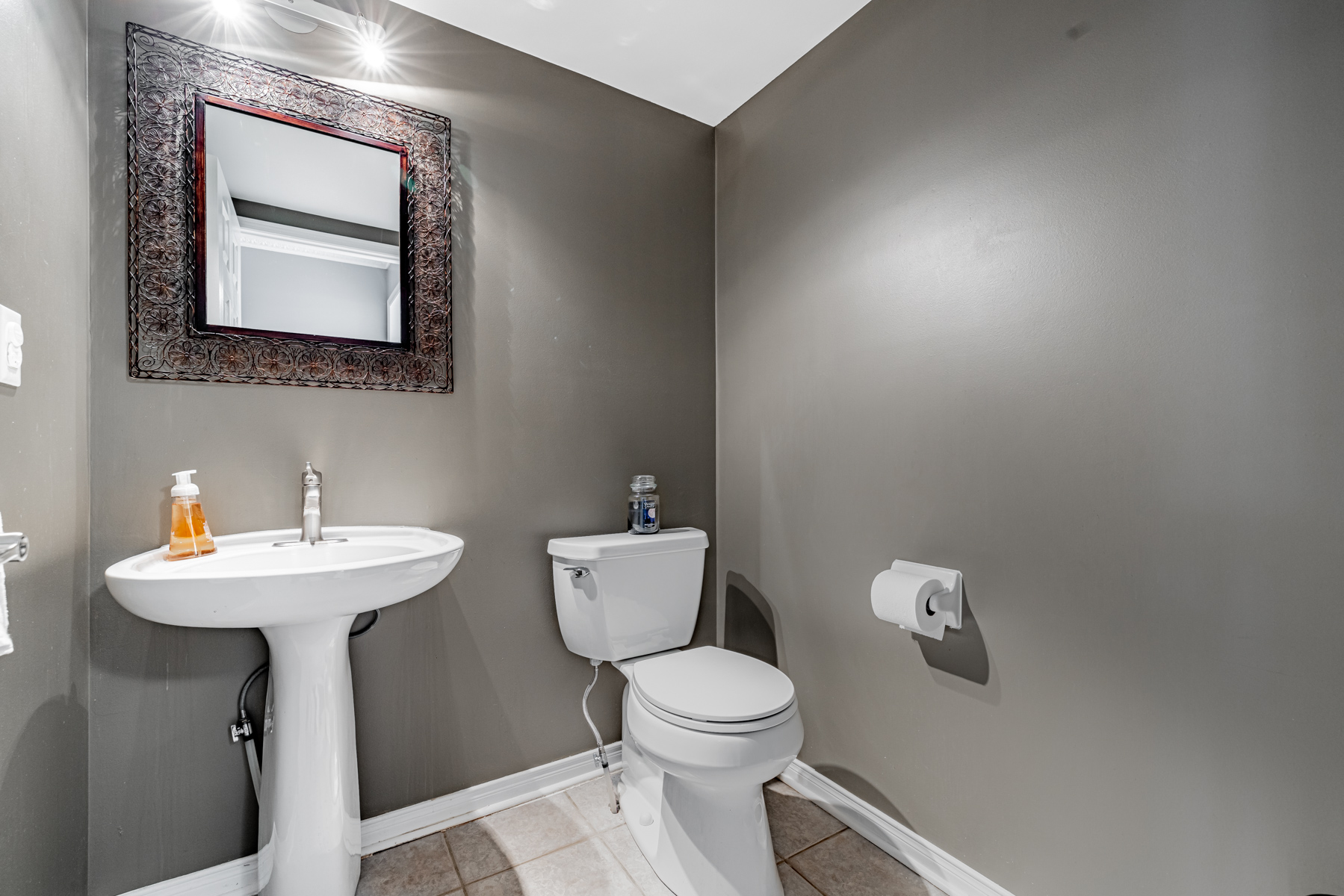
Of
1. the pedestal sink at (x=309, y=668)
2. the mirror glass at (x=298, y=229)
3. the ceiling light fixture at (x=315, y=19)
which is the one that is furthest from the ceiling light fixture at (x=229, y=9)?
the pedestal sink at (x=309, y=668)

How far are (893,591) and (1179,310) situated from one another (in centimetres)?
74

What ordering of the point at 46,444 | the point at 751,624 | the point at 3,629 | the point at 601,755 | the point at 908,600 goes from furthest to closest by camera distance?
the point at 751,624
the point at 601,755
the point at 908,600
the point at 46,444
the point at 3,629

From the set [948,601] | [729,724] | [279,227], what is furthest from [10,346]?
[948,601]

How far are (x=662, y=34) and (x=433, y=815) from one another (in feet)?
7.24

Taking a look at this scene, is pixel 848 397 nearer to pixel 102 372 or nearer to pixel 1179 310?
pixel 1179 310

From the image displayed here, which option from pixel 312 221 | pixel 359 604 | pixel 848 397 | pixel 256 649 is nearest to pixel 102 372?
pixel 312 221

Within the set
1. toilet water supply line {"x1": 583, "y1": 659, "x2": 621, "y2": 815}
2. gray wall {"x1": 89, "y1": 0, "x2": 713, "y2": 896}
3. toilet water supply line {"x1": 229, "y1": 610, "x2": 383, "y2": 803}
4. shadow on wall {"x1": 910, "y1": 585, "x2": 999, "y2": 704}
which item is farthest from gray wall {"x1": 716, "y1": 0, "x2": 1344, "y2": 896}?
toilet water supply line {"x1": 229, "y1": 610, "x2": 383, "y2": 803}

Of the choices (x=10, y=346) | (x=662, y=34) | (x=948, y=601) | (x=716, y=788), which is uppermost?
(x=662, y=34)

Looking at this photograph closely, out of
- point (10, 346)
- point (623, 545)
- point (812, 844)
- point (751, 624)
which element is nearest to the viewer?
point (10, 346)

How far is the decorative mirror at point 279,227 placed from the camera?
1.30 metres

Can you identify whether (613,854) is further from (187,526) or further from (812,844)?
(187,526)

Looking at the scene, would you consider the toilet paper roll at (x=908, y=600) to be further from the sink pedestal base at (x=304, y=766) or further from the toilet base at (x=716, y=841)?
the sink pedestal base at (x=304, y=766)

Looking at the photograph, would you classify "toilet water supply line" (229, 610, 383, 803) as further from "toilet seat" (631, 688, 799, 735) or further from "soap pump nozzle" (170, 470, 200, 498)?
"toilet seat" (631, 688, 799, 735)

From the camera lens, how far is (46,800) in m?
1.06
